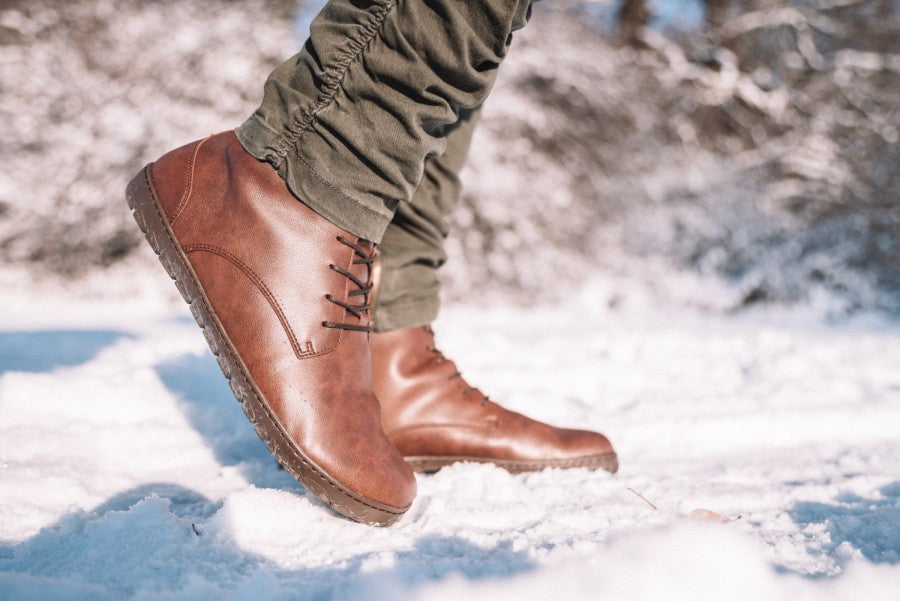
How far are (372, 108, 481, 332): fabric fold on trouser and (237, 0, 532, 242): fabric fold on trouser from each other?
0.25m

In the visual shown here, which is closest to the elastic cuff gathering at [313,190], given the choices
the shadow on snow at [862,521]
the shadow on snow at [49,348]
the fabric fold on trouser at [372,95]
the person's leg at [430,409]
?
the fabric fold on trouser at [372,95]

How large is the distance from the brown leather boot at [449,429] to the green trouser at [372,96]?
0.30 metres

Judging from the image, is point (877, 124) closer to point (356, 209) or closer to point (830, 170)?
point (830, 170)

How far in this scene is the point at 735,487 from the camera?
3.61 feet

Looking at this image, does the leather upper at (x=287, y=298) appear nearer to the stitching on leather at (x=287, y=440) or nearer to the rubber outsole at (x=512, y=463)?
the stitching on leather at (x=287, y=440)

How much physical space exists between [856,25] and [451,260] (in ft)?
13.0

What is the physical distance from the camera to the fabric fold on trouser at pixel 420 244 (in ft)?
3.94

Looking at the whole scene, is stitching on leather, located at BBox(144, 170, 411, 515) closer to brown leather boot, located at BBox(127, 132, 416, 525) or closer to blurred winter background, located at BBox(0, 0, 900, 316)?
brown leather boot, located at BBox(127, 132, 416, 525)

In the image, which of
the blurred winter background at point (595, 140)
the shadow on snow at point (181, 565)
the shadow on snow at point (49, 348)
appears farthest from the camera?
the blurred winter background at point (595, 140)

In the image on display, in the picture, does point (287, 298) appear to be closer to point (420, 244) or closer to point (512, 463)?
point (420, 244)

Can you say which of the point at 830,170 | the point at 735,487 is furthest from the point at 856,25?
the point at 735,487

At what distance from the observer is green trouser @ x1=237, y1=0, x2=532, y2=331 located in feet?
2.81

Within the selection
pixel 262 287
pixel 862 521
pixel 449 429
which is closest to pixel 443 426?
pixel 449 429

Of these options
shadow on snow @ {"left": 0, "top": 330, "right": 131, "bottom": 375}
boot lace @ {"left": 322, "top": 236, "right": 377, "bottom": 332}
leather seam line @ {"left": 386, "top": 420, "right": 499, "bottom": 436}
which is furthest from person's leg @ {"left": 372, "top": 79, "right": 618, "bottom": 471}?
shadow on snow @ {"left": 0, "top": 330, "right": 131, "bottom": 375}
